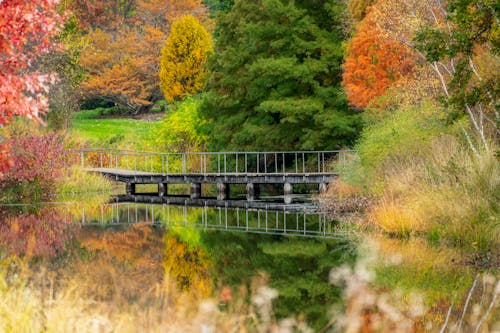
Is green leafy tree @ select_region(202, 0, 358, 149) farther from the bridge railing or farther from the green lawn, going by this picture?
the green lawn

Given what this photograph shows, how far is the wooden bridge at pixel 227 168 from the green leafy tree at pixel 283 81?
0.85m

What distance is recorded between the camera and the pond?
13586 mm

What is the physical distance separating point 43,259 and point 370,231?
7508mm

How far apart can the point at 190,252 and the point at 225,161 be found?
1870 cm

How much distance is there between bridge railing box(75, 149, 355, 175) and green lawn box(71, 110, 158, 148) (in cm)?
140

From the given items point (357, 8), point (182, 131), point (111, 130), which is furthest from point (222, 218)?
point (111, 130)

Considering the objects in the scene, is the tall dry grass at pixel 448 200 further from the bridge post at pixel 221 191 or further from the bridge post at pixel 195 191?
the bridge post at pixel 195 191

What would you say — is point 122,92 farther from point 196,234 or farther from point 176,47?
point 196,234

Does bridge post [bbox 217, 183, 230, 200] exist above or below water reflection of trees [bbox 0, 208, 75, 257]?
below

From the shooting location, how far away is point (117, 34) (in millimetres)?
64125

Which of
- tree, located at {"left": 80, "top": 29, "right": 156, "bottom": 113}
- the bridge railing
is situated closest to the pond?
the bridge railing

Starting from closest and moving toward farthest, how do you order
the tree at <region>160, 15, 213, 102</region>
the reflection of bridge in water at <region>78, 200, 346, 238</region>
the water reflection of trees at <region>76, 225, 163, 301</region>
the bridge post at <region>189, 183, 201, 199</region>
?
the water reflection of trees at <region>76, 225, 163, 301</region> < the reflection of bridge in water at <region>78, 200, 346, 238</region> < the bridge post at <region>189, 183, 201, 199</region> < the tree at <region>160, 15, 213, 102</region>

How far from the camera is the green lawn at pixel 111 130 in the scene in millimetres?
51188

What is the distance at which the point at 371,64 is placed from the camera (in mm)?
32688
